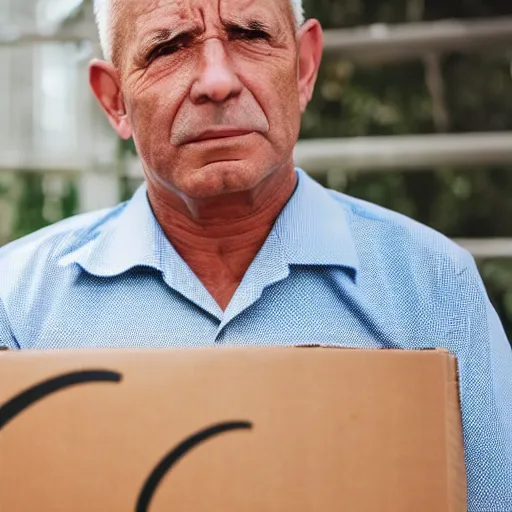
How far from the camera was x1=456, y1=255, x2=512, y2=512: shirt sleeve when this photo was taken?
98 centimetres

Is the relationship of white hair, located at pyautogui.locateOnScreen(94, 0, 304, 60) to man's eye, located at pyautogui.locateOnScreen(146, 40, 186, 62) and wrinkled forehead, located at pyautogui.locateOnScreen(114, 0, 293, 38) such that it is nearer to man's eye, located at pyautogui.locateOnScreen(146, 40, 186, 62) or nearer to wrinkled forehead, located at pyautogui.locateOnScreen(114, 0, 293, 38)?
wrinkled forehead, located at pyautogui.locateOnScreen(114, 0, 293, 38)

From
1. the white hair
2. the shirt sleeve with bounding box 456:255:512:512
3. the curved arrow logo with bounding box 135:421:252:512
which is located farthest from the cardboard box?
the white hair

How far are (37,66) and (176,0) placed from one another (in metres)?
1.39

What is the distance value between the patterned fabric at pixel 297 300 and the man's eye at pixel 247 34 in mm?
286

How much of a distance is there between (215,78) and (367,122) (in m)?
1.32

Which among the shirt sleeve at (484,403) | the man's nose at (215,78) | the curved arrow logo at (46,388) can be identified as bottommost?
the shirt sleeve at (484,403)

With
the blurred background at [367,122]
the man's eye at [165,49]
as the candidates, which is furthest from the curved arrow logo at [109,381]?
the blurred background at [367,122]

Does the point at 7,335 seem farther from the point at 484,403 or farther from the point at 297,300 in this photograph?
the point at 484,403

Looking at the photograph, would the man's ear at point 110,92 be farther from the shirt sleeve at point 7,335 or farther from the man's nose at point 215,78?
the shirt sleeve at point 7,335

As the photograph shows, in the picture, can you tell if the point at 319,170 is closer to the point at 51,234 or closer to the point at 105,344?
the point at 51,234

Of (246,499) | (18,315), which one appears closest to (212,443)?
(246,499)

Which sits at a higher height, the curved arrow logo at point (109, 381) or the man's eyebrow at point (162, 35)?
the man's eyebrow at point (162, 35)

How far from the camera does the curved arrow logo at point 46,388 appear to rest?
778 mm

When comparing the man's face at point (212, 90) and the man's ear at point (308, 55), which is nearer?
the man's face at point (212, 90)
